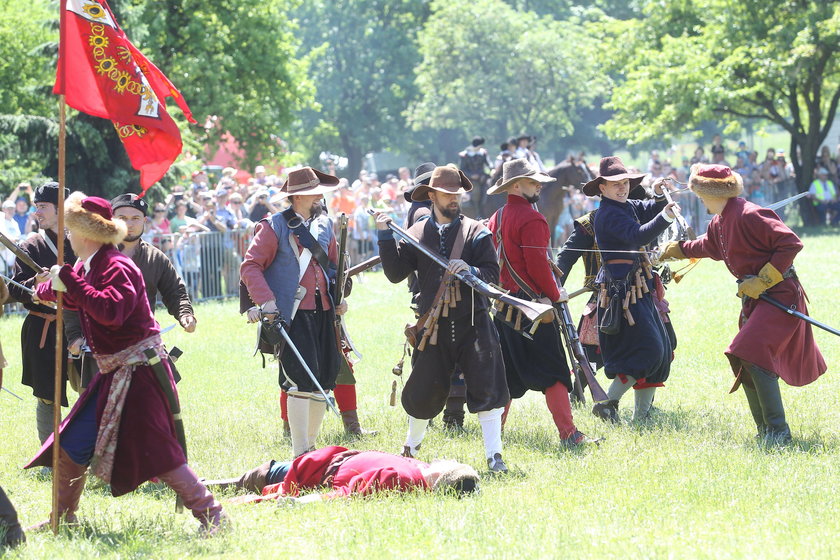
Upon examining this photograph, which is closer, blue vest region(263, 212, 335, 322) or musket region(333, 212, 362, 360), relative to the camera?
musket region(333, 212, 362, 360)

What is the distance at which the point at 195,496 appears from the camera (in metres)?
5.99

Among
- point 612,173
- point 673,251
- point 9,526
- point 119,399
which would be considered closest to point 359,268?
point 612,173

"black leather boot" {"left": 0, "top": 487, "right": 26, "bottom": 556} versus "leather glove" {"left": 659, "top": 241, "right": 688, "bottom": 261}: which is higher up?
"leather glove" {"left": 659, "top": 241, "right": 688, "bottom": 261}

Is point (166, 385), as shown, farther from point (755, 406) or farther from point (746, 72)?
point (746, 72)

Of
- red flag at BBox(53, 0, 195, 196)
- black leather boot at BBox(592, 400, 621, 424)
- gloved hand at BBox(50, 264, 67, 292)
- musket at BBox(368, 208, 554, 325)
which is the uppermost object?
red flag at BBox(53, 0, 195, 196)

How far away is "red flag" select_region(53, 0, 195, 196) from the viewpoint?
6.43 metres

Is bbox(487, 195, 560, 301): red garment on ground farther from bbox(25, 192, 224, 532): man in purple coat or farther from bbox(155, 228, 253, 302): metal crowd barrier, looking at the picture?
bbox(155, 228, 253, 302): metal crowd barrier

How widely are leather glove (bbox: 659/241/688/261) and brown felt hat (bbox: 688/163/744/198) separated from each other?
A: 49 cm

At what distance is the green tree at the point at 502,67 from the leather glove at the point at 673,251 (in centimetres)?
4162

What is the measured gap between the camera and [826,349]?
37.0 ft

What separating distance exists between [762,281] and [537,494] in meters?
2.06

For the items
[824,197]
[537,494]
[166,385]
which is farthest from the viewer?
[824,197]

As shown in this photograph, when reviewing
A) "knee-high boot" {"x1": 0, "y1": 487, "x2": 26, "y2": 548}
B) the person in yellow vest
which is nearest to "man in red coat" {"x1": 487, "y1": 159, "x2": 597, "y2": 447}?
"knee-high boot" {"x1": 0, "y1": 487, "x2": 26, "y2": 548}

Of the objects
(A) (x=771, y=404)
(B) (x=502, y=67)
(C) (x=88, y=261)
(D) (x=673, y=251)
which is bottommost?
(A) (x=771, y=404)
